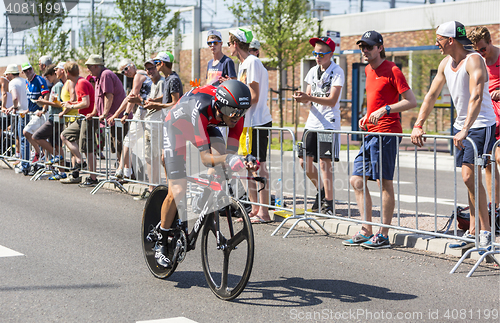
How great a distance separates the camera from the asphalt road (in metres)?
4.43

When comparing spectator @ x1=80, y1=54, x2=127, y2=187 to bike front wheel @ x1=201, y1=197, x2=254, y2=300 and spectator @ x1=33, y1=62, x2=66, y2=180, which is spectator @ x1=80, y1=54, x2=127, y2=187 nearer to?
spectator @ x1=33, y1=62, x2=66, y2=180

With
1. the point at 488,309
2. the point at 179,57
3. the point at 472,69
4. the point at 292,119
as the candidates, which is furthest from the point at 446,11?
the point at 488,309

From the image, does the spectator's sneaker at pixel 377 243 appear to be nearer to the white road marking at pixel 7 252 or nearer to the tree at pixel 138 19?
the white road marking at pixel 7 252

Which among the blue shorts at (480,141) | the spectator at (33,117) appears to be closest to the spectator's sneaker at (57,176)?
the spectator at (33,117)

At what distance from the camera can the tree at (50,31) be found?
1083 inches

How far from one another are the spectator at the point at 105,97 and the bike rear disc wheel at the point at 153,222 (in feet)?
16.3

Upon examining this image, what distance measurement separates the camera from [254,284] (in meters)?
5.18

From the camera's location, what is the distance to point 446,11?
2719 cm

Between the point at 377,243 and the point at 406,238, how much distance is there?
0.33 meters

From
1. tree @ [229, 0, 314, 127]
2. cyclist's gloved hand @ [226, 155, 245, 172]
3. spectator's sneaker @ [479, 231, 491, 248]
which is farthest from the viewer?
tree @ [229, 0, 314, 127]

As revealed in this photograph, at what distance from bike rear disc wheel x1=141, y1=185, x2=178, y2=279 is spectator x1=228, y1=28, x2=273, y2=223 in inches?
99.2

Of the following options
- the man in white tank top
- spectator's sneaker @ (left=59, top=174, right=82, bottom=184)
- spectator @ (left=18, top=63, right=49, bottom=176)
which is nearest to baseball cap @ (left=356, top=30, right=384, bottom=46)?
the man in white tank top

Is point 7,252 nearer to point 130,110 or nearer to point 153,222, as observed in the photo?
point 153,222

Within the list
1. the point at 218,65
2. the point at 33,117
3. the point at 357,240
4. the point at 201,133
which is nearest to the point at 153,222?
the point at 201,133
